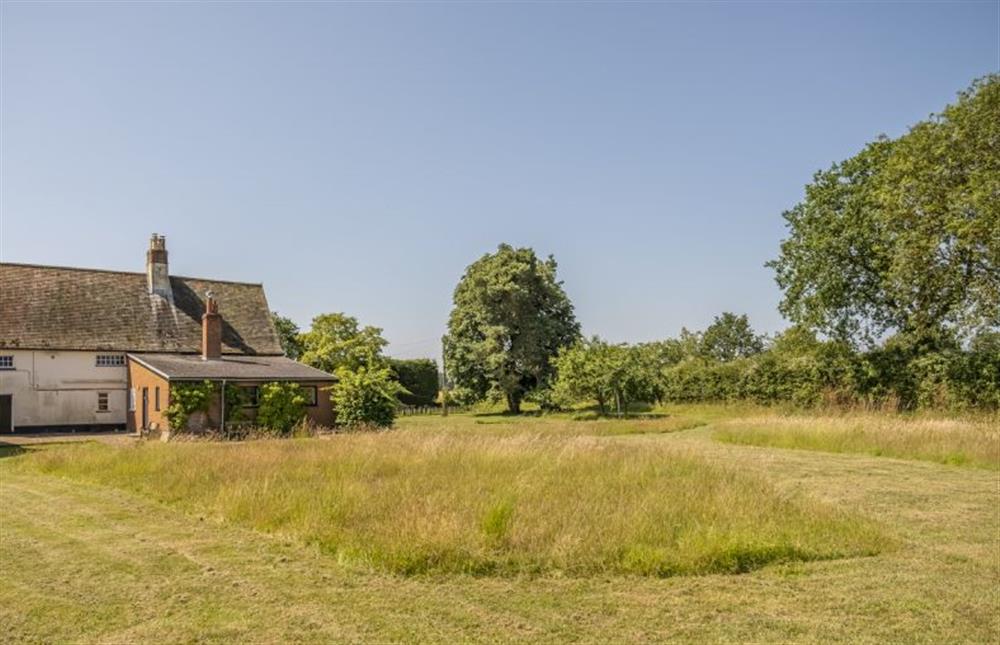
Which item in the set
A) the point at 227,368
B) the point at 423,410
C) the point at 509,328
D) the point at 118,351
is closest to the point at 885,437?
the point at 227,368

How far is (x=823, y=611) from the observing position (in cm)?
671

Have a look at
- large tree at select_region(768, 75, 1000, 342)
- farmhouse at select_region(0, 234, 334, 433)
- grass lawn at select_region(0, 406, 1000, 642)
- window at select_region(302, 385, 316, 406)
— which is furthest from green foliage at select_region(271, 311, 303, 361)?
grass lawn at select_region(0, 406, 1000, 642)

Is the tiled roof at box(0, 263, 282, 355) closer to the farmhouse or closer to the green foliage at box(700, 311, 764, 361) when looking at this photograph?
the farmhouse

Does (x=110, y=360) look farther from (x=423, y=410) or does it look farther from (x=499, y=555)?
(x=499, y=555)

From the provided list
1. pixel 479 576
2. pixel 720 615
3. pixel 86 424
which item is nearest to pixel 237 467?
pixel 479 576

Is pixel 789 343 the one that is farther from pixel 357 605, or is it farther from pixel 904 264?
pixel 357 605

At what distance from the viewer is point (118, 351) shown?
35.6m

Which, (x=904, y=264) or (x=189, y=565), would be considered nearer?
(x=189, y=565)

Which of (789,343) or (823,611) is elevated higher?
(789,343)

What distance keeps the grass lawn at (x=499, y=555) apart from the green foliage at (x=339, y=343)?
105 feet

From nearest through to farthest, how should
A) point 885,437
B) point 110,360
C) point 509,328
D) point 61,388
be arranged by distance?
point 885,437 → point 61,388 → point 110,360 → point 509,328

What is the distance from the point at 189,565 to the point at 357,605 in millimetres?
2600

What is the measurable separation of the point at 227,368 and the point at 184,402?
3.90 meters

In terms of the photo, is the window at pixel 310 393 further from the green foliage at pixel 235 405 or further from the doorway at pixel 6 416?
the doorway at pixel 6 416
